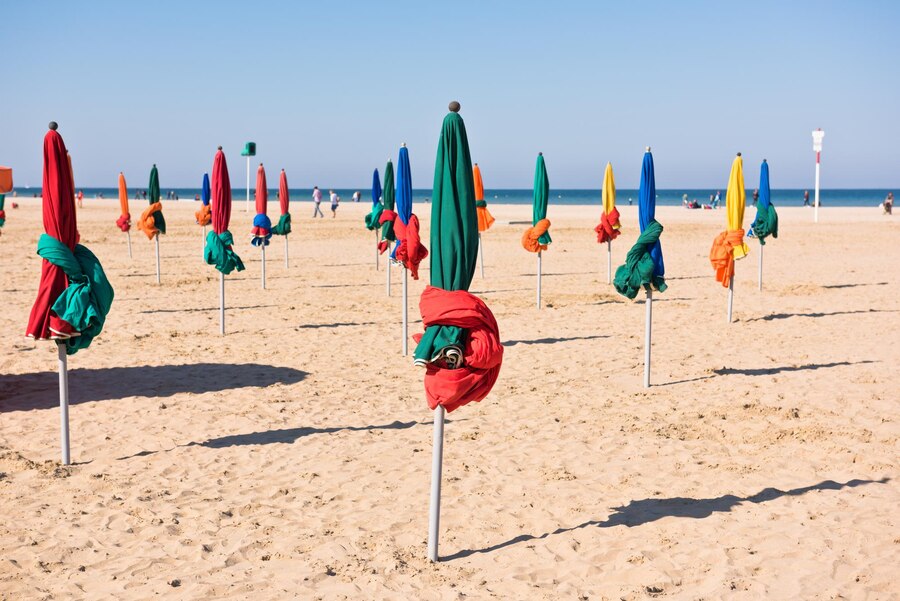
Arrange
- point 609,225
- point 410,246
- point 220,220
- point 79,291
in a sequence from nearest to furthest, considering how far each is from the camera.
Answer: point 79,291, point 410,246, point 220,220, point 609,225

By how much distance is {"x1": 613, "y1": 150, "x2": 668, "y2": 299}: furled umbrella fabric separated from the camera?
9758 millimetres

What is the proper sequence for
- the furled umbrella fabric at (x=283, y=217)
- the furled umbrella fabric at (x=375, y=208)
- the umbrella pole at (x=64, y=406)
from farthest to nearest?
the furled umbrella fabric at (x=283, y=217) < the furled umbrella fabric at (x=375, y=208) < the umbrella pole at (x=64, y=406)

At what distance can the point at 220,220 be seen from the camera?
42.3 ft

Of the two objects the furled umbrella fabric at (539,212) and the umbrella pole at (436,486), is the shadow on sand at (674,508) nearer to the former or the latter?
the umbrella pole at (436,486)

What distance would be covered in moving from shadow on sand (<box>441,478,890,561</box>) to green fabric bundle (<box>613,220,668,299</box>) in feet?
11.4

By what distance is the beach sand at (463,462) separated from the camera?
5.30m

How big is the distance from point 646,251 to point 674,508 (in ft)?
14.1

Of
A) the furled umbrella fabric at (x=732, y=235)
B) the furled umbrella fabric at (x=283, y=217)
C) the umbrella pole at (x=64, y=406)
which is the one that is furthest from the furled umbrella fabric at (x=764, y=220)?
the umbrella pole at (x=64, y=406)

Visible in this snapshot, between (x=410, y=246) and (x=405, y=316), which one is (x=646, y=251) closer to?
(x=410, y=246)

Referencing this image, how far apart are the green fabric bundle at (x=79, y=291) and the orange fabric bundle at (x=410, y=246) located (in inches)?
188

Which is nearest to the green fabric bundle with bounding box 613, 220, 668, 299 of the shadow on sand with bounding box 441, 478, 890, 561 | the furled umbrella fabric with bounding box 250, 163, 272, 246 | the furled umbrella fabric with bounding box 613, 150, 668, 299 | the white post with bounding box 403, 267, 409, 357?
the furled umbrella fabric with bounding box 613, 150, 668, 299

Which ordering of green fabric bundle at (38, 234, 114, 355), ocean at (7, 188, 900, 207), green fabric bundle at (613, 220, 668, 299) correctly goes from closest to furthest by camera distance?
green fabric bundle at (38, 234, 114, 355)
green fabric bundle at (613, 220, 668, 299)
ocean at (7, 188, 900, 207)

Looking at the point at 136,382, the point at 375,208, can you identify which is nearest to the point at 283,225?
A: the point at 375,208

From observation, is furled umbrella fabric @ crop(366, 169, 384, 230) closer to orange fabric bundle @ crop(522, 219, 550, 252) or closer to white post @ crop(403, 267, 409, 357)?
orange fabric bundle @ crop(522, 219, 550, 252)
